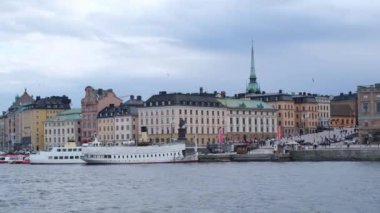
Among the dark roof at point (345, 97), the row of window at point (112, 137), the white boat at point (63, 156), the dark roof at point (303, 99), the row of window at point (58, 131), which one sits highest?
the dark roof at point (345, 97)

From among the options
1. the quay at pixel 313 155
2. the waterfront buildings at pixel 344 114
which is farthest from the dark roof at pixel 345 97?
the quay at pixel 313 155

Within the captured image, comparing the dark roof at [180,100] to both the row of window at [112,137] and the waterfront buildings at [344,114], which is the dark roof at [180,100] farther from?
the waterfront buildings at [344,114]

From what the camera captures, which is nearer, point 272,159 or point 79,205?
point 79,205

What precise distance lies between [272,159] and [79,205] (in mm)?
55326

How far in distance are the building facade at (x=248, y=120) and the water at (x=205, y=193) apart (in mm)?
82854

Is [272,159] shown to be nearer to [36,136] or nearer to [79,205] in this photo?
[79,205]

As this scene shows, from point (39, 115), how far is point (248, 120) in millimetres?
55630

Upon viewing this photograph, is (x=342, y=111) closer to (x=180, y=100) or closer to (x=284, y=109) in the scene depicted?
(x=284, y=109)

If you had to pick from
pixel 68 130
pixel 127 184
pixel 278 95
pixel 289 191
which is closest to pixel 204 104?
pixel 278 95

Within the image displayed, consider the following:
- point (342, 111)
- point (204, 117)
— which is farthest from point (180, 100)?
point (342, 111)

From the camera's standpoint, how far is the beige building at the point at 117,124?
153 metres

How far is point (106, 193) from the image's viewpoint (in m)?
51.7

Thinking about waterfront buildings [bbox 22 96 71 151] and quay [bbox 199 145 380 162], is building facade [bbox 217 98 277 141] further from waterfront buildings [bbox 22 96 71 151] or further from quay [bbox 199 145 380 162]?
waterfront buildings [bbox 22 96 71 151]

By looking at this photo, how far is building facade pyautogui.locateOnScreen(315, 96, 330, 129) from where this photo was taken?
564 ft
